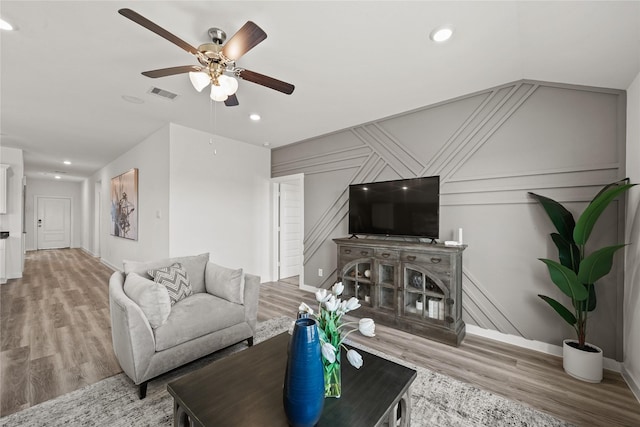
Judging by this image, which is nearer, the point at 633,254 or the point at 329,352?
the point at 329,352

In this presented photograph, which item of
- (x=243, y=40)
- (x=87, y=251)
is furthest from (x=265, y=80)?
(x=87, y=251)

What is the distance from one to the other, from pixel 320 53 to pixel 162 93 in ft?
6.44

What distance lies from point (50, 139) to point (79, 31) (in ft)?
13.9

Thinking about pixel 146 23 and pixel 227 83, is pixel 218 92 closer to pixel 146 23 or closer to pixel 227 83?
pixel 227 83

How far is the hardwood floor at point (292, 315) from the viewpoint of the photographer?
6.02ft

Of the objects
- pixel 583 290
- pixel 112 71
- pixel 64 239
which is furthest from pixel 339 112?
pixel 64 239

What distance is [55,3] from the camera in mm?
1720

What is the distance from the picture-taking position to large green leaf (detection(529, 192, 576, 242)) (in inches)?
89.5

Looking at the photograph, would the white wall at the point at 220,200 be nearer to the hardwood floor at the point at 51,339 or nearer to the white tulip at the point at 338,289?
the hardwood floor at the point at 51,339

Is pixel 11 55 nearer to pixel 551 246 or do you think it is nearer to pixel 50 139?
pixel 50 139

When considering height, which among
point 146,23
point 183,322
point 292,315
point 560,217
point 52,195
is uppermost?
point 146,23

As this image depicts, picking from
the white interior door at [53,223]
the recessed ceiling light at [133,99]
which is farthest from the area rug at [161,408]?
the white interior door at [53,223]

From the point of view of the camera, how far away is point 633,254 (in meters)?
2.04

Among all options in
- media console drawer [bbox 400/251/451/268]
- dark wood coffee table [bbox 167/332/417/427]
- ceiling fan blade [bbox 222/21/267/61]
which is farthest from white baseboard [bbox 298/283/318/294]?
ceiling fan blade [bbox 222/21/267/61]
